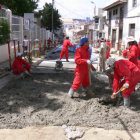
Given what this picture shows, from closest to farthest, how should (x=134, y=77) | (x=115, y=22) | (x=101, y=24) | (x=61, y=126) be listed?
(x=61, y=126), (x=134, y=77), (x=115, y=22), (x=101, y=24)

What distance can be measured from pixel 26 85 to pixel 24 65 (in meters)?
1.20

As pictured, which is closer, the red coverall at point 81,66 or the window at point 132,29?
the red coverall at point 81,66

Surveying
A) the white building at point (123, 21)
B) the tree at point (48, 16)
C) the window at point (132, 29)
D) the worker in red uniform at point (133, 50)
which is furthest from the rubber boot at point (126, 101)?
the tree at point (48, 16)

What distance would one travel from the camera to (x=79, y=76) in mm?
4727

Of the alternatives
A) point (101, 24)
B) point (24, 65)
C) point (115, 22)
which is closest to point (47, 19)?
point (101, 24)

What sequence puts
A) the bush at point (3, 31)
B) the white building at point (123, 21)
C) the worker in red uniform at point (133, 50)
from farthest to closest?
the white building at point (123, 21)
the bush at point (3, 31)
the worker in red uniform at point (133, 50)

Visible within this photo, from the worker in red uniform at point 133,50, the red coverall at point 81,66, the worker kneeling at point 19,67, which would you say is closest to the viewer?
the red coverall at point 81,66

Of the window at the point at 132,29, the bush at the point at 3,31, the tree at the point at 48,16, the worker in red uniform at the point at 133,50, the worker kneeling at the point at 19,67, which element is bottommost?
the worker kneeling at the point at 19,67

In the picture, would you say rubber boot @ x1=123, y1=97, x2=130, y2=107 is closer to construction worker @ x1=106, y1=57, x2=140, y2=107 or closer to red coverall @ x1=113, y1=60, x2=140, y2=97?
construction worker @ x1=106, y1=57, x2=140, y2=107

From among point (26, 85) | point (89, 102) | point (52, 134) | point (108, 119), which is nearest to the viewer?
point (52, 134)

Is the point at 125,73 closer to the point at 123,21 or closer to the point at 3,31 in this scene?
the point at 3,31

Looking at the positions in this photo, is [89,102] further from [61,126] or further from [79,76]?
[61,126]

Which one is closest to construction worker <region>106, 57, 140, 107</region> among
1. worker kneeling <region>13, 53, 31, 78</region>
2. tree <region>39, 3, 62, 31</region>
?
worker kneeling <region>13, 53, 31, 78</region>

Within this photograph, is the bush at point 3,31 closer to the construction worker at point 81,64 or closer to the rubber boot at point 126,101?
the construction worker at point 81,64
